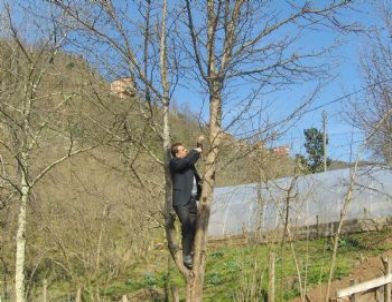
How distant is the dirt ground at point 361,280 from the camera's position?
29.5 ft

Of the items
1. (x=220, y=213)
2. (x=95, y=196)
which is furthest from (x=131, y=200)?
(x=220, y=213)

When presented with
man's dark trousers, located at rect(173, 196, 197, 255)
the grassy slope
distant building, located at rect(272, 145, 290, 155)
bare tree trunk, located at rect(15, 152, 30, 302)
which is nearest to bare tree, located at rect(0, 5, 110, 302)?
bare tree trunk, located at rect(15, 152, 30, 302)

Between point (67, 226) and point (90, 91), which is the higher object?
point (90, 91)

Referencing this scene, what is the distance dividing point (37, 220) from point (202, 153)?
9.68 metres

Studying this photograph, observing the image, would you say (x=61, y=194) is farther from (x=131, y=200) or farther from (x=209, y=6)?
(x=209, y=6)

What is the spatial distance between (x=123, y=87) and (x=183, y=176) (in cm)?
105

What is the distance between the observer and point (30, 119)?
11.2m

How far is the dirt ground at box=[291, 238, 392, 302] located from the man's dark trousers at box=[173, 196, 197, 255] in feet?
13.6

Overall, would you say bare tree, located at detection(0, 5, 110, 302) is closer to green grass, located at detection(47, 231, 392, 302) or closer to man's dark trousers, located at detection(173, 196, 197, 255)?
green grass, located at detection(47, 231, 392, 302)

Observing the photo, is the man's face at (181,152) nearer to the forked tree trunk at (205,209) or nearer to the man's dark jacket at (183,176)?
the man's dark jacket at (183,176)

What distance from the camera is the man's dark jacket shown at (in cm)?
511

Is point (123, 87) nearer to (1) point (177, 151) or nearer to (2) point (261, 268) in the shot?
(1) point (177, 151)

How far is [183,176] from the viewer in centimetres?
522

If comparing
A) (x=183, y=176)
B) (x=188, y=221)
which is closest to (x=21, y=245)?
(x=188, y=221)
